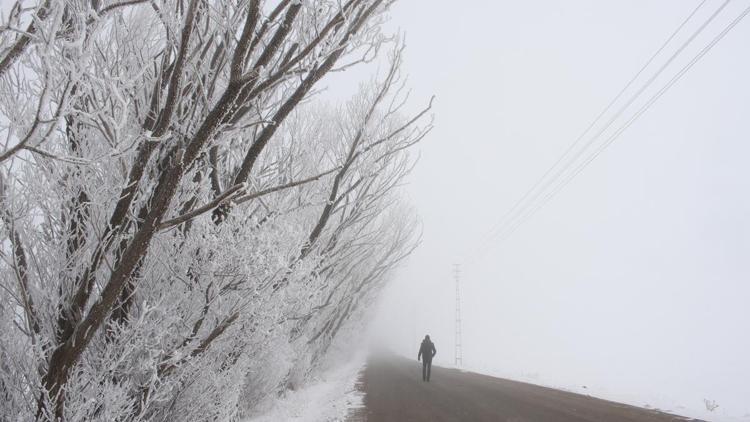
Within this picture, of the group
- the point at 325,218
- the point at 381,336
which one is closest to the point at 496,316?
the point at 381,336

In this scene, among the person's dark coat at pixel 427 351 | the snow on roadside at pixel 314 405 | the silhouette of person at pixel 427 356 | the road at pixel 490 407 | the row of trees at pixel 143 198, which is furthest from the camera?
the person's dark coat at pixel 427 351

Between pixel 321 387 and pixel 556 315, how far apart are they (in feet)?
266

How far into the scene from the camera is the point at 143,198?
3193 mm

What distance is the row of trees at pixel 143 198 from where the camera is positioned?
7.11 ft

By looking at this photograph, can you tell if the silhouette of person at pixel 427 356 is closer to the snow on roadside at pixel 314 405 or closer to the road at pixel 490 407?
the road at pixel 490 407

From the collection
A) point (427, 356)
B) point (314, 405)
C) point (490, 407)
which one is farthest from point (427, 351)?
point (490, 407)

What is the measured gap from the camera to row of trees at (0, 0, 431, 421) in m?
2.17

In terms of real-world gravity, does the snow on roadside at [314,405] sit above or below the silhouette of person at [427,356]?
below

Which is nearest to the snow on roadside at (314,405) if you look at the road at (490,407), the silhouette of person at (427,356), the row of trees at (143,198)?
the road at (490,407)

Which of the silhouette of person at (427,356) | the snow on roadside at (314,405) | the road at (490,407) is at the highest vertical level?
the silhouette of person at (427,356)

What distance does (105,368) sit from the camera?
3.11 metres

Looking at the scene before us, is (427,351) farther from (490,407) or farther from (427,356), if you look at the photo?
(490,407)

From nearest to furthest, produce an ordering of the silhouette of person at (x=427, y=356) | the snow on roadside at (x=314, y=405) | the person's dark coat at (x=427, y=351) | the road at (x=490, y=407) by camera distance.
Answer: the road at (x=490, y=407)
the snow on roadside at (x=314, y=405)
the silhouette of person at (x=427, y=356)
the person's dark coat at (x=427, y=351)

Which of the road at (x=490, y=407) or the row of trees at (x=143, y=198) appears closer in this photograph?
the row of trees at (x=143, y=198)
